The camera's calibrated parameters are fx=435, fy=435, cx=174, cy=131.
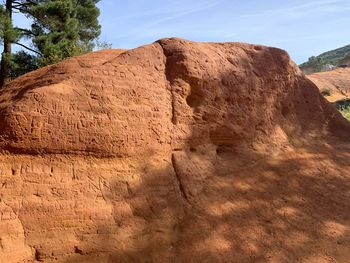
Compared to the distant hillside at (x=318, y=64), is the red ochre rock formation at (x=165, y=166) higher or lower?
lower

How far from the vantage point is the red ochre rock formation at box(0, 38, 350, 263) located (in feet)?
15.4

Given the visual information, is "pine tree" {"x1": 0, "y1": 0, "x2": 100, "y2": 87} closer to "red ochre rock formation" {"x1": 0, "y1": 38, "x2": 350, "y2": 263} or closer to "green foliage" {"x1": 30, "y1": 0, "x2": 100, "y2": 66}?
"green foliage" {"x1": 30, "y1": 0, "x2": 100, "y2": 66}

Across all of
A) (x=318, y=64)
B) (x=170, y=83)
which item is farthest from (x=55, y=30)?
(x=318, y=64)

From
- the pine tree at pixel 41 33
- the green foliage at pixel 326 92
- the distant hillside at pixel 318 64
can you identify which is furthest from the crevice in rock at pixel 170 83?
the distant hillside at pixel 318 64

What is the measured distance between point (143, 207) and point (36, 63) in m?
14.5

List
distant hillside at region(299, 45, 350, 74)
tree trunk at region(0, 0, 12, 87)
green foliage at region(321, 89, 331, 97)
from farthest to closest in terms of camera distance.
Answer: distant hillside at region(299, 45, 350, 74)
green foliage at region(321, 89, 331, 97)
tree trunk at region(0, 0, 12, 87)

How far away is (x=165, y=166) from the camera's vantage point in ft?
18.8

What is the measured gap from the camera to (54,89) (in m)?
5.13

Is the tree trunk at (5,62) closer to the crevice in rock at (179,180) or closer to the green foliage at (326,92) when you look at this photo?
the crevice in rock at (179,180)

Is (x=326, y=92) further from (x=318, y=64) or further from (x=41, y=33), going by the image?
(x=318, y=64)

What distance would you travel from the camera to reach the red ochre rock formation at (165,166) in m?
4.70

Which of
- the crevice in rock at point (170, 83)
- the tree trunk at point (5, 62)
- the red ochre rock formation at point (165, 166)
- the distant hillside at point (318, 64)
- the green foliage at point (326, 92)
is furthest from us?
the distant hillside at point (318, 64)

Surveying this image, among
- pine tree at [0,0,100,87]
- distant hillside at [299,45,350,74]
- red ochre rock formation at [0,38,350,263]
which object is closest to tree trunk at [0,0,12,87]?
pine tree at [0,0,100,87]

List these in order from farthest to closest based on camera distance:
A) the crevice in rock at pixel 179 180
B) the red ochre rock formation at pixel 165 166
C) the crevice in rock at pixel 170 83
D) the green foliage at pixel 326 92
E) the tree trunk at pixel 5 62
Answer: the green foliage at pixel 326 92, the tree trunk at pixel 5 62, the crevice in rock at pixel 170 83, the crevice in rock at pixel 179 180, the red ochre rock formation at pixel 165 166
